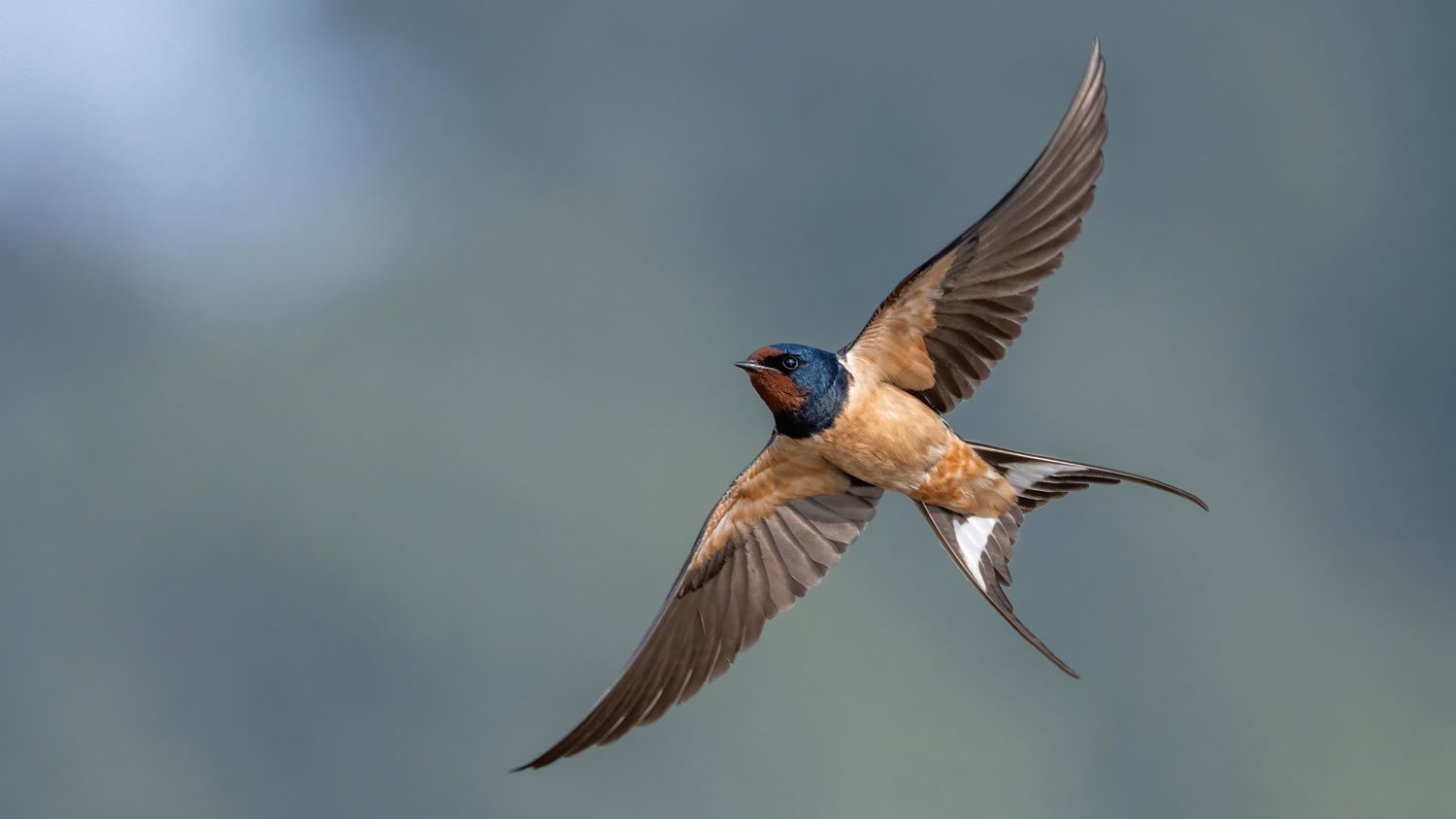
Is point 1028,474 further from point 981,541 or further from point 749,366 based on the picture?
point 749,366

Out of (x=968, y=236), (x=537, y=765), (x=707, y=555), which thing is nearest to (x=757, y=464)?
(x=707, y=555)

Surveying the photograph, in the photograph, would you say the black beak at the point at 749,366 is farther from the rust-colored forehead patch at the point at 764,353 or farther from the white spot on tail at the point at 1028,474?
the white spot on tail at the point at 1028,474

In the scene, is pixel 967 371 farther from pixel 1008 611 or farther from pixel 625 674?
pixel 625 674

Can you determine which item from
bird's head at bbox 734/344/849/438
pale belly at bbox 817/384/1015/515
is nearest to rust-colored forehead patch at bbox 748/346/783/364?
bird's head at bbox 734/344/849/438

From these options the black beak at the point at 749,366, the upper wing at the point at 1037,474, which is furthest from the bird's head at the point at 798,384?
the upper wing at the point at 1037,474

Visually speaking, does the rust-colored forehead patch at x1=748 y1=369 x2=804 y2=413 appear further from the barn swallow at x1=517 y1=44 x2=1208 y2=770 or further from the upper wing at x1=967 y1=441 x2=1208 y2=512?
the upper wing at x1=967 y1=441 x2=1208 y2=512

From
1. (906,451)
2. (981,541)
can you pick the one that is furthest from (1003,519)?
(906,451)
